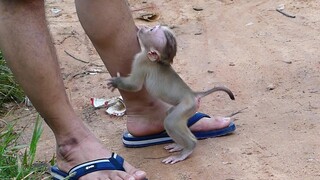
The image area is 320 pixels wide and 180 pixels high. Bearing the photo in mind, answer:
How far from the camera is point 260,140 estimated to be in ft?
10.3

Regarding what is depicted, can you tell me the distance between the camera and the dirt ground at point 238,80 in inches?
117

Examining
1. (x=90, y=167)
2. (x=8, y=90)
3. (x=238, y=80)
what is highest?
(x=90, y=167)

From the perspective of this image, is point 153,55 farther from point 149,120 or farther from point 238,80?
point 238,80

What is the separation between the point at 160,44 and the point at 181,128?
15.1 inches

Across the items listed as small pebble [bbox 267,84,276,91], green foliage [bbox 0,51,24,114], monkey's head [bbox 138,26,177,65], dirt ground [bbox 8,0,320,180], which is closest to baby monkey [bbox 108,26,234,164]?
A: monkey's head [bbox 138,26,177,65]

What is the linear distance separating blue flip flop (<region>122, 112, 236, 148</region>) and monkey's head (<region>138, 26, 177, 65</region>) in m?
0.40

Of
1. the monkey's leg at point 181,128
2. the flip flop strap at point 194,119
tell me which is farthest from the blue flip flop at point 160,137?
the monkey's leg at point 181,128

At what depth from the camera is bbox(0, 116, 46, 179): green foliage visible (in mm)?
2797

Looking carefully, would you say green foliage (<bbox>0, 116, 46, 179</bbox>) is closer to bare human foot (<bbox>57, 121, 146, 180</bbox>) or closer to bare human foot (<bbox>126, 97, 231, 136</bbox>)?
bare human foot (<bbox>57, 121, 146, 180</bbox>)

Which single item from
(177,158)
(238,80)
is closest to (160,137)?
(177,158)

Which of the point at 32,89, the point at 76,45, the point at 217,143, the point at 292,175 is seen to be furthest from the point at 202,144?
the point at 76,45

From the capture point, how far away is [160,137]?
10.5ft

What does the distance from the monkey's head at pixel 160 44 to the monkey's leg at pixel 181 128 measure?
22cm

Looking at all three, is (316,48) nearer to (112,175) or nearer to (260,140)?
(260,140)
